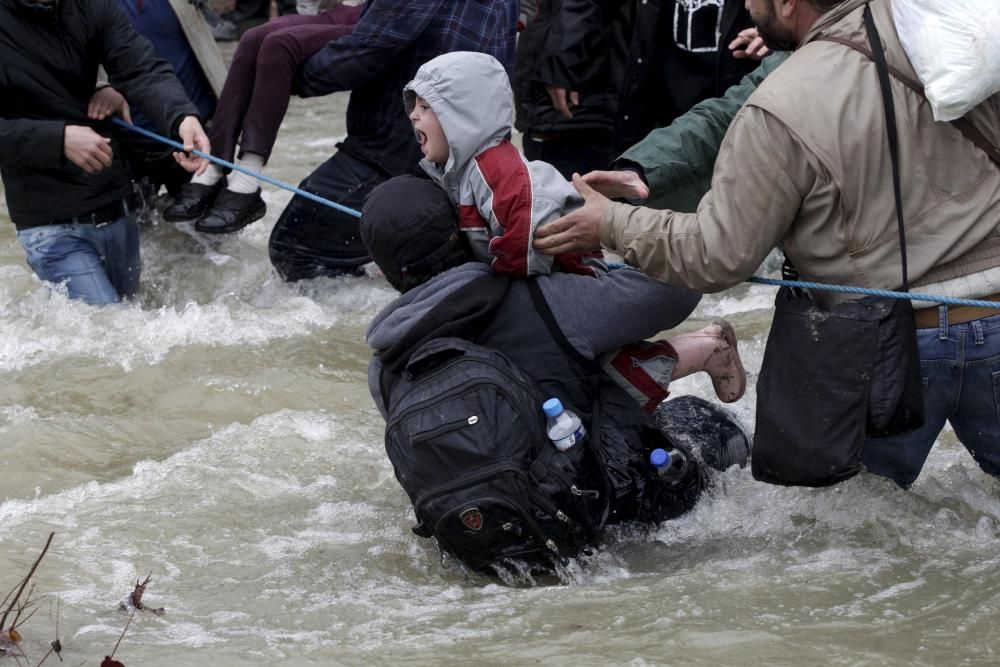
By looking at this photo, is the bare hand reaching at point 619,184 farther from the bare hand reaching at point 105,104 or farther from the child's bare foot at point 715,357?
the bare hand reaching at point 105,104

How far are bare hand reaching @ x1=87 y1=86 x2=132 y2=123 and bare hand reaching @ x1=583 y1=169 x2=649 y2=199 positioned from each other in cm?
293

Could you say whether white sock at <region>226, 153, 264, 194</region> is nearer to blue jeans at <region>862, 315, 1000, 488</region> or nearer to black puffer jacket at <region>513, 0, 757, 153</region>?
black puffer jacket at <region>513, 0, 757, 153</region>

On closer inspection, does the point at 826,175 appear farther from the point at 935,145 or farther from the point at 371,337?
the point at 371,337

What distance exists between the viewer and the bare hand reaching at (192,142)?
5.66 meters

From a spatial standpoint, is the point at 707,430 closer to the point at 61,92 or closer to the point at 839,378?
the point at 839,378

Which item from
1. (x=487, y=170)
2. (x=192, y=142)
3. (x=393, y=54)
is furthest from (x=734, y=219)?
(x=192, y=142)

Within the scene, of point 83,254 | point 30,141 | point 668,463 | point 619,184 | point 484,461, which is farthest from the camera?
point 83,254

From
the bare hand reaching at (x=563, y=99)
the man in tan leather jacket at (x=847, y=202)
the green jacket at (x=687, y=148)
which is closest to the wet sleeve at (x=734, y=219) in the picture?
the man in tan leather jacket at (x=847, y=202)

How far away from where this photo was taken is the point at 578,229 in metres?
3.35

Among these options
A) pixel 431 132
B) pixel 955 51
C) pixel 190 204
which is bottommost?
pixel 190 204

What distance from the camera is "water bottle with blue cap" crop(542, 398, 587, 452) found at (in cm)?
339

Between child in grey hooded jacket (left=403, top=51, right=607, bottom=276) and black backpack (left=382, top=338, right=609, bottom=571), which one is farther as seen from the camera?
child in grey hooded jacket (left=403, top=51, right=607, bottom=276)

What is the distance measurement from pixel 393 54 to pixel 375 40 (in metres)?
0.10

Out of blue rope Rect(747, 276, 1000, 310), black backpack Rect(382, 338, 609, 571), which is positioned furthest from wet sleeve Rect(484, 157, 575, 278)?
blue rope Rect(747, 276, 1000, 310)
